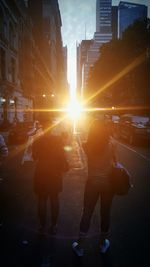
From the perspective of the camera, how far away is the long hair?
383cm

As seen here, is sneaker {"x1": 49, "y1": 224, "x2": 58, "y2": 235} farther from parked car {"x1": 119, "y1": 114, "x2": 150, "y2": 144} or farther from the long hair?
parked car {"x1": 119, "y1": 114, "x2": 150, "y2": 144}

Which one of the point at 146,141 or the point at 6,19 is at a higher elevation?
the point at 6,19

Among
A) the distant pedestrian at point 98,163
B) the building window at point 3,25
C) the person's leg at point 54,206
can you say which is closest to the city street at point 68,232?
the person's leg at point 54,206

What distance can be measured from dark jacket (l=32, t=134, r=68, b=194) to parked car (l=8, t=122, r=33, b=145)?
15365 millimetres

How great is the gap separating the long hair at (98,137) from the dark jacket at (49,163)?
66 centimetres

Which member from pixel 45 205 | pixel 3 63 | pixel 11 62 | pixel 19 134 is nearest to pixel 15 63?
pixel 11 62

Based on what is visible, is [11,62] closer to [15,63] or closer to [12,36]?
[15,63]

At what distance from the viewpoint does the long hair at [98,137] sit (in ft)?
12.6

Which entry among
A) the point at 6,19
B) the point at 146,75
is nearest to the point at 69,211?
the point at 146,75

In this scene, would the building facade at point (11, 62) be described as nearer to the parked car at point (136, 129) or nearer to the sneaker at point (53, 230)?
the parked car at point (136, 129)

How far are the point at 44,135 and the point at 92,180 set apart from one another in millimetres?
997

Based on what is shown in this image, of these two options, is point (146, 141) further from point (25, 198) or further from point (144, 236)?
point (144, 236)

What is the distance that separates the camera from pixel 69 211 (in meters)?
5.76

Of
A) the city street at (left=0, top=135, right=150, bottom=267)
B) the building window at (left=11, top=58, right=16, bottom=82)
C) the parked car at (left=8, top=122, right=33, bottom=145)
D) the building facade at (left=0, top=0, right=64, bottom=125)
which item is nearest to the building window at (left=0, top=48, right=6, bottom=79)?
the building facade at (left=0, top=0, right=64, bottom=125)
